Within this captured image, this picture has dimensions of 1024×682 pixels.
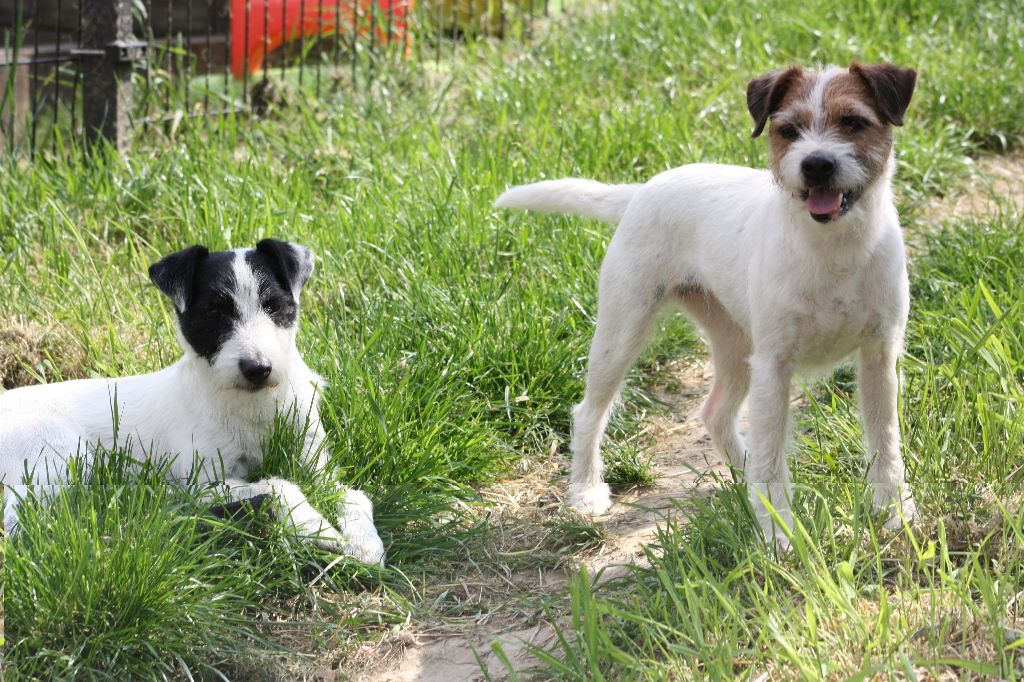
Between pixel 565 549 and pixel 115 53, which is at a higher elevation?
pixel 115 53

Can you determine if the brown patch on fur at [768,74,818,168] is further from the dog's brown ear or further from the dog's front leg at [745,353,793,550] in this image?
the dog's front leg at [745,353,793,550]

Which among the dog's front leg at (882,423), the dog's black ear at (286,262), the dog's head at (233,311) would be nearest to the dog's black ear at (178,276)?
the dog's head at (233,311)

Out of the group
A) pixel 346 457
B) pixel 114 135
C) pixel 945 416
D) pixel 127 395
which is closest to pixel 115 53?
pixel 114 135

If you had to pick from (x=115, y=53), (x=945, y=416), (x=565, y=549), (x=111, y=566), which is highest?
(x=115, y=53)

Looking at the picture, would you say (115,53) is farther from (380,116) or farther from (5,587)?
(5,587)

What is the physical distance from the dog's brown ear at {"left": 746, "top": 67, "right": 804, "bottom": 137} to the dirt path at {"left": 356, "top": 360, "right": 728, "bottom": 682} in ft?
3.97

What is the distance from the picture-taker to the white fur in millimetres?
3609

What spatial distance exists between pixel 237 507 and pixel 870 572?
1.94 m

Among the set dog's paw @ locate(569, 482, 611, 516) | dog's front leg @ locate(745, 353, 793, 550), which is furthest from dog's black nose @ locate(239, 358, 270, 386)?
dog's front leg @ locate(745, 353, 793, 550)

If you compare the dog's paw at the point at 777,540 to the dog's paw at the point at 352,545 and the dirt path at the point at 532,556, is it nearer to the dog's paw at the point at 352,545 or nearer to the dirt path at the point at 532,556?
the dirt path at the point at 532,556

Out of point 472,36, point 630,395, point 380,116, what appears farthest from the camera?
point 472,36

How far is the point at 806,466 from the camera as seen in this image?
4074mm

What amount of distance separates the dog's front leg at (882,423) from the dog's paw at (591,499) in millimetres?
1027

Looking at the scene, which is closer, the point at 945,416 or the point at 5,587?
the point at 5,587
